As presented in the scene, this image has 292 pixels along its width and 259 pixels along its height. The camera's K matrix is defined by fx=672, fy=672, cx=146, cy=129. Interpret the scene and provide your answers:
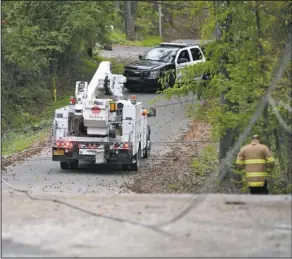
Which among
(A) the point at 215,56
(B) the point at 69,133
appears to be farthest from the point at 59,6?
(A) the point at 215,56

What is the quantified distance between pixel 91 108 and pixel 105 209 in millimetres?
7306

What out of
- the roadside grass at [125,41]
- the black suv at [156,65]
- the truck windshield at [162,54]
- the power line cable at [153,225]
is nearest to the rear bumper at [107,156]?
the power line cable at [153,225]

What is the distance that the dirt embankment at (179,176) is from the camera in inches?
597

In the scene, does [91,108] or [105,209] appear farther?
[91,108]

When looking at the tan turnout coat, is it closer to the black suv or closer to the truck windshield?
the black suv

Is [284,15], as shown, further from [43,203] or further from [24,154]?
[24,154]

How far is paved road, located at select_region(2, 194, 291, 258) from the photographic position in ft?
26.1

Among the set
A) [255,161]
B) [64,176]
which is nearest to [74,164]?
[64,176]

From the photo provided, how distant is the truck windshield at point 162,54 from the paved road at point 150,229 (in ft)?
60.5

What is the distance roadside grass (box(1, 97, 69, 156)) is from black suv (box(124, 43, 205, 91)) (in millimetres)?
3262

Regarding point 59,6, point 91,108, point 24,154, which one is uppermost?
point 59,6

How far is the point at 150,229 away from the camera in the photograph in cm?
866

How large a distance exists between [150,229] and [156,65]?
65.7 feet

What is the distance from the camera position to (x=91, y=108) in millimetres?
16922
